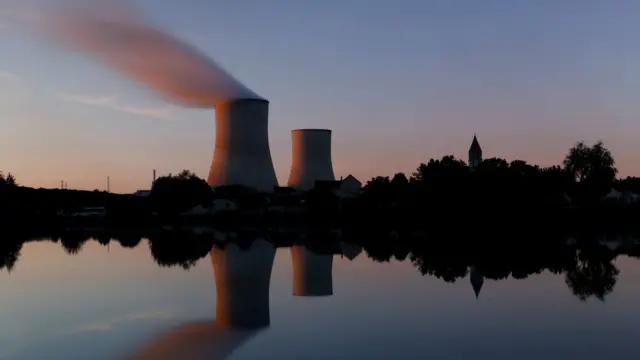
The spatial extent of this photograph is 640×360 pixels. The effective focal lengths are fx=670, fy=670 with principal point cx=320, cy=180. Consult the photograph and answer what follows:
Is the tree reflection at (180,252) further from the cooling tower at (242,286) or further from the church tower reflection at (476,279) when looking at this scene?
the church tower reflection at (476,279)

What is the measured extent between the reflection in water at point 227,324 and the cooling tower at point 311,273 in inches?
22.4

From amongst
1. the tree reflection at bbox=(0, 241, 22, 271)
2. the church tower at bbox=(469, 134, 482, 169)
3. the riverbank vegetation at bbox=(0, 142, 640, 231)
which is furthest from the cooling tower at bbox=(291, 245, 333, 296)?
the church tower at bbox=(469, 134, 482, 169)

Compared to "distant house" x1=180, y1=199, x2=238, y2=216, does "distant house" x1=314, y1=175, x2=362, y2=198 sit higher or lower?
higher

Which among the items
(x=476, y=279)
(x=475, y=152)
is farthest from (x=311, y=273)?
(x=475, y=152)

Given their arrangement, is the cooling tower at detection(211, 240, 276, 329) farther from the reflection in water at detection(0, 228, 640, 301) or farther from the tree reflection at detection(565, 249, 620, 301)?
the tree reflection at detection(565, 249, 620, 301)

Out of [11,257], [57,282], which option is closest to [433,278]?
[57,282]

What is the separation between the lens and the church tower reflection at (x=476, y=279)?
35.7 feet

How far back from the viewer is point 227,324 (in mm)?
8156

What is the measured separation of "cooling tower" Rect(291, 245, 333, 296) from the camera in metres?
11.1

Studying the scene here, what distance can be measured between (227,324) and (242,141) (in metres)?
25.2

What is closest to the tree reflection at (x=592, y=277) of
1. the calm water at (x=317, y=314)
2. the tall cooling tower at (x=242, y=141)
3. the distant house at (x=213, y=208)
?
the calm water at (x=317, y=314)

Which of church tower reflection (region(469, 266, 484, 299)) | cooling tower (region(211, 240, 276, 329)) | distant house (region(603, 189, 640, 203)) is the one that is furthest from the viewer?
distant house (region(603, 189, 640, 203))

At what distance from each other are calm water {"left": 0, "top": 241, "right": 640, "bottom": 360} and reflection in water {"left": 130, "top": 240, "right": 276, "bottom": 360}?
0.04 meters

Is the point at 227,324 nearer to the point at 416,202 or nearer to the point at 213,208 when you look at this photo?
the point at 416,202
